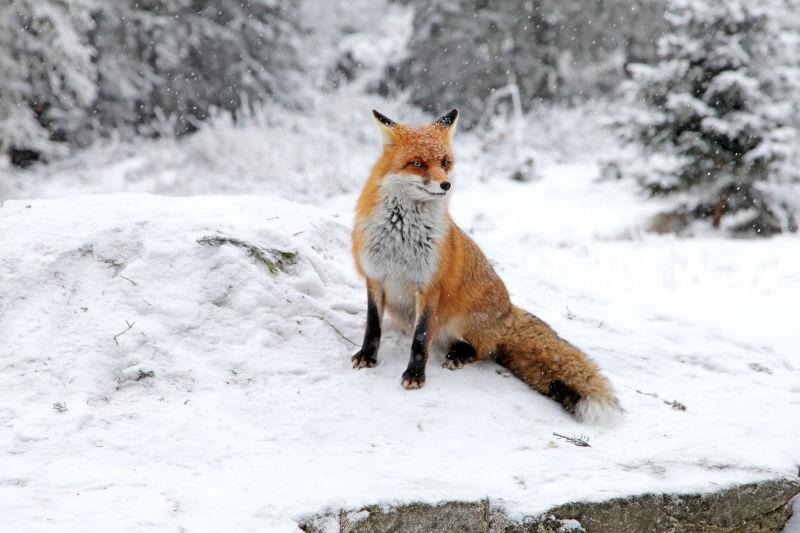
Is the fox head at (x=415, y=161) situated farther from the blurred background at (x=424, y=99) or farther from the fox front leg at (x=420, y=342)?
the blurred background at (x=424, y=99)

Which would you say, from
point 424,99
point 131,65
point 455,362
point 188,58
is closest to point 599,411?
point 455,362

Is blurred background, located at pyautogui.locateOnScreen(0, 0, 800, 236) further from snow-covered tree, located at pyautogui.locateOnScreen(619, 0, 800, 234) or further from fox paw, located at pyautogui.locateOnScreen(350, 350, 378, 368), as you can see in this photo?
fox paw, located at pyautogui.locateOnScreen(350, 350, 378, 368)

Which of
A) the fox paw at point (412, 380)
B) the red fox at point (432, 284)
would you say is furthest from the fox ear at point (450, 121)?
the fox paw at point (412, 380)

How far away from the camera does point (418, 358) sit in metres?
3.83

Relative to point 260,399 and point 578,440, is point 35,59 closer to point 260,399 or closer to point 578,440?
point 260,399

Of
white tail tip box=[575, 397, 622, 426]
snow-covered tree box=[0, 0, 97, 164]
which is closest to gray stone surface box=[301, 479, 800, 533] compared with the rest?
white tail tip box=[575, 397, 622, 426]

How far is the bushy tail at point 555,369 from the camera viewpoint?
151 inches

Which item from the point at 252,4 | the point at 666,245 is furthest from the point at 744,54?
the point at 252,4

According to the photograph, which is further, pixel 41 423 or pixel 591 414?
pixel 591 414

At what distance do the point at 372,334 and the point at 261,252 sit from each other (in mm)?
1184

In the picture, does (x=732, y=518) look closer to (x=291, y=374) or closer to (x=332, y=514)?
(x=332, y=514)

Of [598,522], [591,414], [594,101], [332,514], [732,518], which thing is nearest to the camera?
[332,514]

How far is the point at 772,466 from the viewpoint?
11.2ft

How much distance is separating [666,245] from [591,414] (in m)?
7.83
